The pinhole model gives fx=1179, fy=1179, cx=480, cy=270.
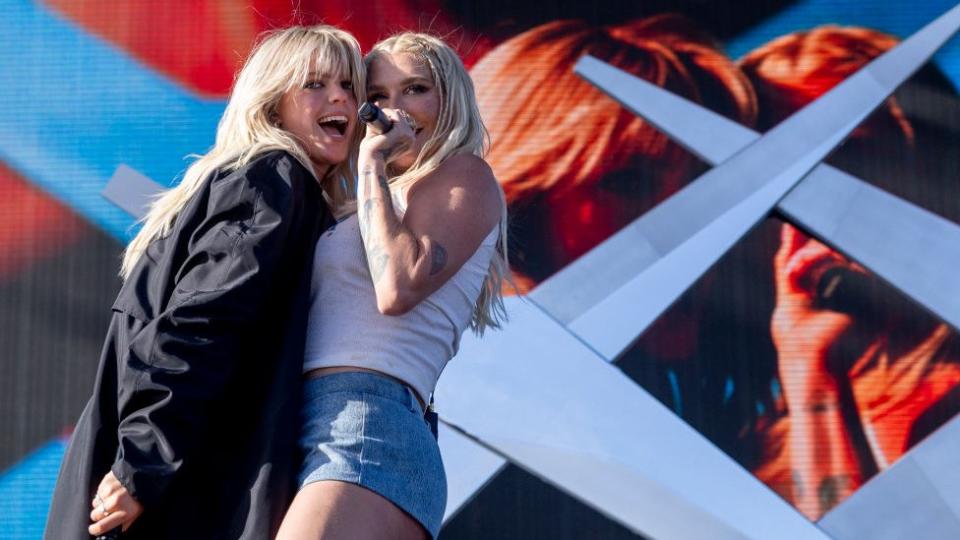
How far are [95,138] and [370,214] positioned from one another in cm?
286

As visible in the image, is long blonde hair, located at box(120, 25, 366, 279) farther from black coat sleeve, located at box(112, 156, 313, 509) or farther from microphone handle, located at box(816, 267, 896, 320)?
microphone handle, located at box(816, 267, 896, 320)

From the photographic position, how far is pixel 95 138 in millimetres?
3877

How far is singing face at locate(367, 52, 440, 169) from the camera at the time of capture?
1486mm

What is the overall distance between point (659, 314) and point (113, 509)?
8.54 ft

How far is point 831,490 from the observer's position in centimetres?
349

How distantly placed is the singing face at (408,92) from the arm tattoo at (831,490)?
2414 mm

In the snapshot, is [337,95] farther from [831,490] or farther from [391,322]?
[831,490]

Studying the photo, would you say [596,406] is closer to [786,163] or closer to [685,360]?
[685,360]

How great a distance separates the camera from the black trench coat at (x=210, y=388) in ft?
3.82

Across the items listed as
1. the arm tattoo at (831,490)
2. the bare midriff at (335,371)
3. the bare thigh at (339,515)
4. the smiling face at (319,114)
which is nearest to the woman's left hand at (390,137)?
the smiling face at (319,114)

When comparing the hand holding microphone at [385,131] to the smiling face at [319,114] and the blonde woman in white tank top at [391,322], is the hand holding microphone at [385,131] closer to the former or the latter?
the blonde woman in white tank top at [391,322]

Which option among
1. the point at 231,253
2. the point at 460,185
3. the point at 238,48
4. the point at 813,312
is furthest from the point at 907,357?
the point at 231,253

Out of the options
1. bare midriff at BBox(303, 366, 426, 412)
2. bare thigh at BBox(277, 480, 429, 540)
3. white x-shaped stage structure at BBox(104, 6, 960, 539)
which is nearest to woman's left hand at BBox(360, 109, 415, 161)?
bare midriff at BBox(303, 366, 426, 412)

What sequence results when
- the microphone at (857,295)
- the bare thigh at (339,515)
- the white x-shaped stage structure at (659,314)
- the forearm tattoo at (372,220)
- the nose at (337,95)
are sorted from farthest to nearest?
the microphone at (857,295)
the white x-shaped stage structure at (659,314)
the nose at (337,95)
the forearm tattoo at (372,220)
the bare thigh at (339,515)
